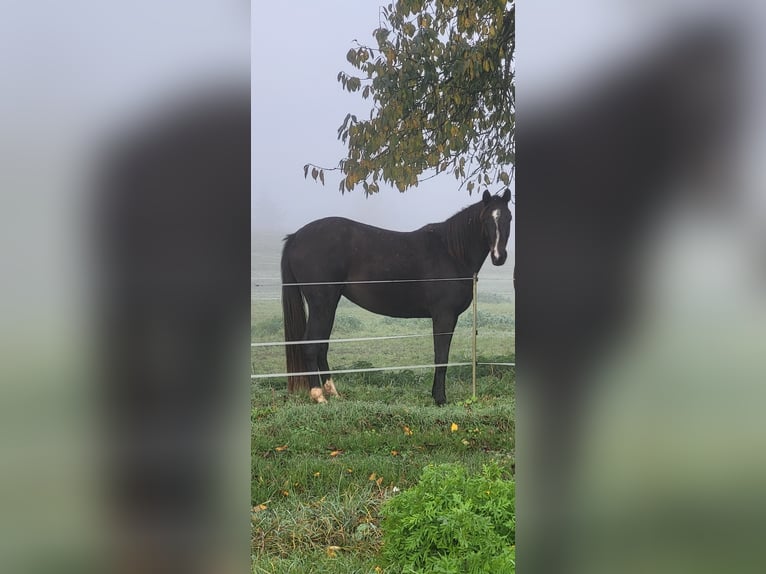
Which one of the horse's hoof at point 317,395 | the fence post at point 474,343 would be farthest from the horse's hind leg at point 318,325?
the fence post at point 474,343

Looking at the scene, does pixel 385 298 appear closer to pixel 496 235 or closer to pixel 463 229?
pixel 463 229

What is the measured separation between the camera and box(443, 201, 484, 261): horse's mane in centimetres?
290

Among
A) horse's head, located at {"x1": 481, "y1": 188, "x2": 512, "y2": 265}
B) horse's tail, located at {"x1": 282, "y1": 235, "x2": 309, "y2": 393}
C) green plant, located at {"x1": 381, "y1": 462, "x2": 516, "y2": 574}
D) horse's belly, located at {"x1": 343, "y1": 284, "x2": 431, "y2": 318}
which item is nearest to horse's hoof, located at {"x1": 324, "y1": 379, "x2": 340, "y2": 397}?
horse's tail, located at {"x1": 282, "y1": 235, "x2": 309, "y2": 393}

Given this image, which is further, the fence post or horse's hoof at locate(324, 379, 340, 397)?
the fence post

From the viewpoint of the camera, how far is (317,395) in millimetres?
2832

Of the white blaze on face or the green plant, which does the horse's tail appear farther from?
the white blaze on face

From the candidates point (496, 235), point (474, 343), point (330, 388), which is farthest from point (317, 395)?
point (496, 235)

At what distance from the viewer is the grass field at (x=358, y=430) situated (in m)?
2.68

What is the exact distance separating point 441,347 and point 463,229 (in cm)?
49

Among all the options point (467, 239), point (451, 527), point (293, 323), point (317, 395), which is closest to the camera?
point (451, 527)

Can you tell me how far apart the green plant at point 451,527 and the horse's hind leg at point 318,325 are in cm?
60
